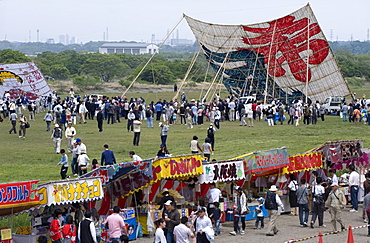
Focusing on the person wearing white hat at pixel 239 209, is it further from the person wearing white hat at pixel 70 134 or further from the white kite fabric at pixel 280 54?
the white kite fabric at pixel 280 54

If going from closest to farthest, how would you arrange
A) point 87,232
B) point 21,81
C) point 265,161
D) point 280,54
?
point 87,232, point 265,161, point 280,54, point 21,81

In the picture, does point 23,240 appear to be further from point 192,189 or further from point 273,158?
point 273,158

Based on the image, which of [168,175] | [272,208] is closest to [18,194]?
[168,175]

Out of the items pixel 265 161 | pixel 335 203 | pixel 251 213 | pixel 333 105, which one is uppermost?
pixel 333 105

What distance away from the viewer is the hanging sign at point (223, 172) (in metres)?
19.1

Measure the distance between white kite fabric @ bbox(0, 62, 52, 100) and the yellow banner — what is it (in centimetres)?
4361

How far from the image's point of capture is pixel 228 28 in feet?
182

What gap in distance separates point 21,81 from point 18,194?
49429 millimetres

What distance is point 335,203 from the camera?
739 inches

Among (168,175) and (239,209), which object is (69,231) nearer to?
(168,175)

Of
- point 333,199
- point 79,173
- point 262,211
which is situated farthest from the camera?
point 79,173

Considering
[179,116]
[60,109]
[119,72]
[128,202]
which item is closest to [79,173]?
[128,202]

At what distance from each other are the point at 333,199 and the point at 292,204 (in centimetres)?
234

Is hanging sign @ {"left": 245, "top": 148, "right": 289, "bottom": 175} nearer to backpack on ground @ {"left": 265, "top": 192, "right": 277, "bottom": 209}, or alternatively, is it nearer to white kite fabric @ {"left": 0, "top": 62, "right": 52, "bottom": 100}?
backpack on ground @ {"left": 265, "top": 192, "right": 277, "bottom": 209}
